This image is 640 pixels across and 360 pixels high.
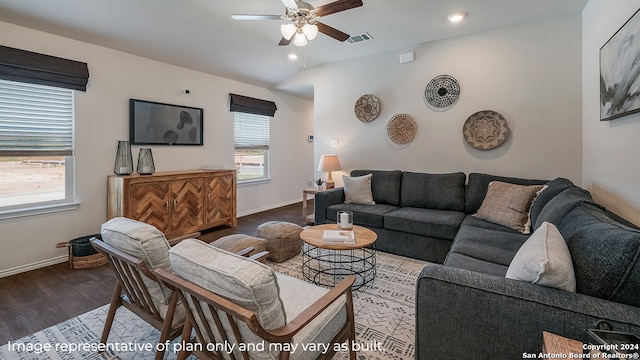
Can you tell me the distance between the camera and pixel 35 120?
2990 mm

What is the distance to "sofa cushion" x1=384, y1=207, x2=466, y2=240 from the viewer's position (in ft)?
9.82

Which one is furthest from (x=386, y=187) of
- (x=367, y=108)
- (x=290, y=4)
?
(x=290, y=4)

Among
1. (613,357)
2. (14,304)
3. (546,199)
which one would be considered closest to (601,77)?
(546,199)

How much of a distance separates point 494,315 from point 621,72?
2.15 m

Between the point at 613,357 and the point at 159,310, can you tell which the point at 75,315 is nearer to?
the point at 159,310

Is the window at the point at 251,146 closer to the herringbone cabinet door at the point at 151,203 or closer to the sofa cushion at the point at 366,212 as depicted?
the herringbone cabinet door at the point at 151,203

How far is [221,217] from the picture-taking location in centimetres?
446

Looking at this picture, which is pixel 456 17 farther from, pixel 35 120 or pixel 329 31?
pixel 35 120

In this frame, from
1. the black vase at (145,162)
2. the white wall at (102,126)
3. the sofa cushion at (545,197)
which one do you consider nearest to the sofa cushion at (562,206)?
the sofa cushion at (545,197)

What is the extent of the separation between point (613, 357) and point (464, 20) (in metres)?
3.67

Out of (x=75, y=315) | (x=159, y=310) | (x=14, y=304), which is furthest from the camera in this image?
(x=14, y=304)

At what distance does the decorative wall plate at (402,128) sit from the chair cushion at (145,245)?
3638 mm

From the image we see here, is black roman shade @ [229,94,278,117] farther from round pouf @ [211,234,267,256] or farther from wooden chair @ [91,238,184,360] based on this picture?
wooden chair @ [91,238,184,360]

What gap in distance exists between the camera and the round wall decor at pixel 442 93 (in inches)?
152
